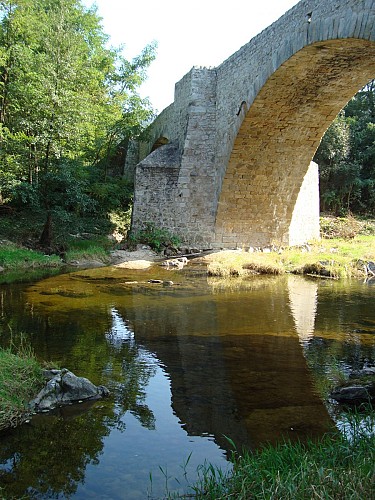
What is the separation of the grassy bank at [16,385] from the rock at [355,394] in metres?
2.41

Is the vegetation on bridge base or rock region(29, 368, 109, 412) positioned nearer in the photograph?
rock region(29, 368, 109, 412)

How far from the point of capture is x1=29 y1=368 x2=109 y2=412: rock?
147 inches

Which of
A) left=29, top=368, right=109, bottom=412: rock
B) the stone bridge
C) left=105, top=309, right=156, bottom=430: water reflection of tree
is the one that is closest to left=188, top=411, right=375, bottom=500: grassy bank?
left=105, top=309, right=156, bottom=430: water reflection of tree

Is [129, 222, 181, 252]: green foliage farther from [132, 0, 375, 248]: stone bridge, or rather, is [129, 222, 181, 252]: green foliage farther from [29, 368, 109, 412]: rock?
[29, 368, 109, 412]: rock

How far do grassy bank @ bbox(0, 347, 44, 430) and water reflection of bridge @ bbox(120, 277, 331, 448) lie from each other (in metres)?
1.14

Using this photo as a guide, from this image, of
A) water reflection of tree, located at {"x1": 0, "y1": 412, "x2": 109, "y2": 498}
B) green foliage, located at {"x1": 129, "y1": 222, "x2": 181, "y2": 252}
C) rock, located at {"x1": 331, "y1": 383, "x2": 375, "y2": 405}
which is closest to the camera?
water reflection of tree, located at {"x1": 0, "y1": 412, "x2": 109, "y2": 498}

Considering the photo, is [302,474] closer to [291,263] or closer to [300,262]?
[300,262]

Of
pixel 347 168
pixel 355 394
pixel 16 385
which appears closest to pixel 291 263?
pixel 355 394

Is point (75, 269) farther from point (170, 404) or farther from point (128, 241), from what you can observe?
point (170, 404)

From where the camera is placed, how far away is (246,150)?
543 inches

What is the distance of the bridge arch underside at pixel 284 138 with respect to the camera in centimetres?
989

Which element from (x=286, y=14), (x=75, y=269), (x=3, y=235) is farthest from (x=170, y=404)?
(x=3, y=235)

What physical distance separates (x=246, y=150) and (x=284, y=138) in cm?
109

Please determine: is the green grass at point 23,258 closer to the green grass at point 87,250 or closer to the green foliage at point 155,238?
the green grass at point 87,250
